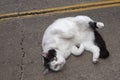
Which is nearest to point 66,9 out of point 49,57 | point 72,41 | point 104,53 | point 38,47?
point 38,47

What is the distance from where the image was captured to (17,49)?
4703mm

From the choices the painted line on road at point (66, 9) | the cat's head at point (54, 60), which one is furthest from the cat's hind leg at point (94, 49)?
the painted line on road at point (66, 9)

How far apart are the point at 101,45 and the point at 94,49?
0.13 metres

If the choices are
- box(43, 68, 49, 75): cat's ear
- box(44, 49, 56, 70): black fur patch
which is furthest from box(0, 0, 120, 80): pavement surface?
box(44, 49, 56, 70): black fur patch

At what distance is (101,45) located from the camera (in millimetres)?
4305

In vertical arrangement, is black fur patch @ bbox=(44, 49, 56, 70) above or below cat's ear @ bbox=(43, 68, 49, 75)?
above

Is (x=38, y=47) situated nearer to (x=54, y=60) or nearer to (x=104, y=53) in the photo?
(x=54, y=60)

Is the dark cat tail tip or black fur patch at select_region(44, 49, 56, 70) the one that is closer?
black fur patch at select_region(44, 49, 56, 70)

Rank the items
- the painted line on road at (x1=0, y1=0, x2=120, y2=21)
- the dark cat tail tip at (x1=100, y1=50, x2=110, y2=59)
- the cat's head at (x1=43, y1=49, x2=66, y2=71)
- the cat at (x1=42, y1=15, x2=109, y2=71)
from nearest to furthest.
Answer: the cat's head at (x1=43, y1=49, x2=66, y2=71)
the cat at (x1=42, y1=15, x2=109, y2=71)
the dark cat tail tip at (x1=100, y1=50, x2=110, y2=59)
the painted line on road at (x1=0, y1=0, x2=120, y2=21)

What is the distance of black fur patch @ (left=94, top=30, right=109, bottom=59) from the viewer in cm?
422

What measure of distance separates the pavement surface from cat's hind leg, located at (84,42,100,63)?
7 centimetres

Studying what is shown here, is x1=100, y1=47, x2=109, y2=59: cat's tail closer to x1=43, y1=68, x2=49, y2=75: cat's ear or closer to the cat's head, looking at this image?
the cat's head

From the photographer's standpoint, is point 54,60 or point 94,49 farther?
point 94,49

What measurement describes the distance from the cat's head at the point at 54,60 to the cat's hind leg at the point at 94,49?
1.52 feet
